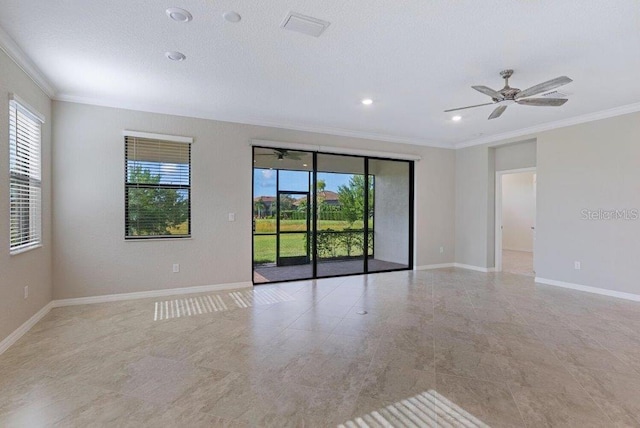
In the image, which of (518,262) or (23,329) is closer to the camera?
(23,329)

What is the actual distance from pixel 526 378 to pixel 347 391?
138 centimetres

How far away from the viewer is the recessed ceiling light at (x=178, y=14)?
246 centimetres

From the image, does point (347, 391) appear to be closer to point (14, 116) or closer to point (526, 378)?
point (526, 378)

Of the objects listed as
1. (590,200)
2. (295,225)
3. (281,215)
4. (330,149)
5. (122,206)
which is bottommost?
(295,225)

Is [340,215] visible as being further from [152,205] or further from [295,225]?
[152,205]

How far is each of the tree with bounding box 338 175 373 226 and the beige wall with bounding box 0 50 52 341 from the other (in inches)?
174

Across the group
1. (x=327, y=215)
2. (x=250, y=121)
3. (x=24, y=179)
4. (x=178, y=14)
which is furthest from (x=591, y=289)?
(x=24, y=179)

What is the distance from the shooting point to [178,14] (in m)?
2.50

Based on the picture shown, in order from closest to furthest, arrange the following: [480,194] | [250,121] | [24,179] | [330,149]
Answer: [24,179], [250,121], [330,149], [480,194]

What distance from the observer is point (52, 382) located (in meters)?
2.42

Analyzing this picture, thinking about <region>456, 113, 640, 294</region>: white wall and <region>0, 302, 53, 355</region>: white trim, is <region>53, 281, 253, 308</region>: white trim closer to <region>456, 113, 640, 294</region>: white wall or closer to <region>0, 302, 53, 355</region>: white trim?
<region>0, 302, 53, 355</region>: white trim

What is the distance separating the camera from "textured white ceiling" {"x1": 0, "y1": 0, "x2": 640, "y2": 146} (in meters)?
2.46

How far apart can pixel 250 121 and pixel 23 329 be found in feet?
12.6

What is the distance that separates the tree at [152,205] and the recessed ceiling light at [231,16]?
2918 millimetres
